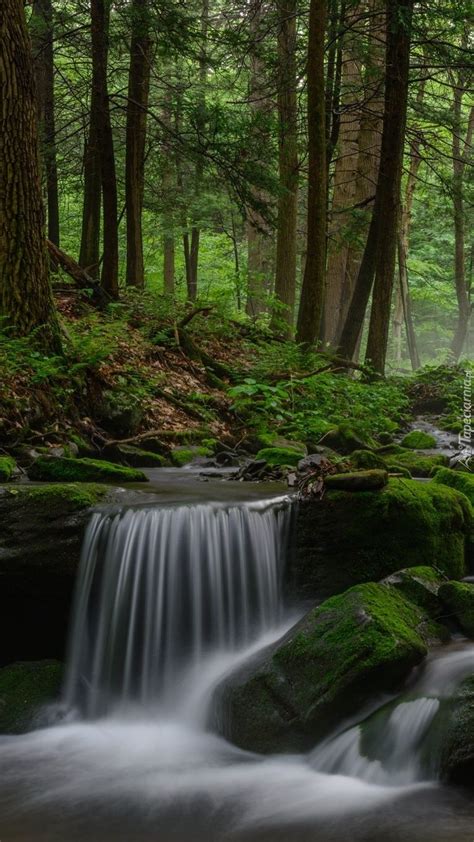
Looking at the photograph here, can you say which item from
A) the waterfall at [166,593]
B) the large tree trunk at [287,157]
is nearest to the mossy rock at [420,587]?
the waterfall at [166,593]

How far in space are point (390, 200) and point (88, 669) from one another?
36.6 feet

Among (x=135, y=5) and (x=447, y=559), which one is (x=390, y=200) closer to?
(x=135, y=5)

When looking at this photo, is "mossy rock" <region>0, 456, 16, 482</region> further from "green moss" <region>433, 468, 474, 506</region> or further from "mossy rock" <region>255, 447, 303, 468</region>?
"green moss" <region>433, 468, 474, 506</region>

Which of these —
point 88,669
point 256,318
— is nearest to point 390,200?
point 256,318

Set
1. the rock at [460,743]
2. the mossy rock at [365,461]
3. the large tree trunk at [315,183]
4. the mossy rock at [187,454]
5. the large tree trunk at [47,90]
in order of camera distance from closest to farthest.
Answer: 1. the rock at [460,743]
2. the mossy rock at [365,461]
3. the mossy rock at [187,454]
4. the large tree trunk at [315,183]
5. the large tree trunk at [47,90]

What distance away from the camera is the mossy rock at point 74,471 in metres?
6.94

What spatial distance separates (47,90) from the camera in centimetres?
1555

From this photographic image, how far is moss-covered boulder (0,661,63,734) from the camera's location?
549 centimetres

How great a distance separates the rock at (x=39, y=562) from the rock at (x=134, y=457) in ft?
7.80

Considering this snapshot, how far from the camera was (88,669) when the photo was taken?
19.7 ft

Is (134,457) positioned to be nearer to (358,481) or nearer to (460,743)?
(358,481)

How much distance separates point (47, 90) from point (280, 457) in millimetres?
11422

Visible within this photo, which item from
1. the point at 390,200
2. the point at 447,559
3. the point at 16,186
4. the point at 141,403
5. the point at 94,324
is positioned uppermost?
the point at 390,200

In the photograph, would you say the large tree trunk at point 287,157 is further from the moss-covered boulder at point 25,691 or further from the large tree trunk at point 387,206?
the moss-covered boulder at point 25,691
